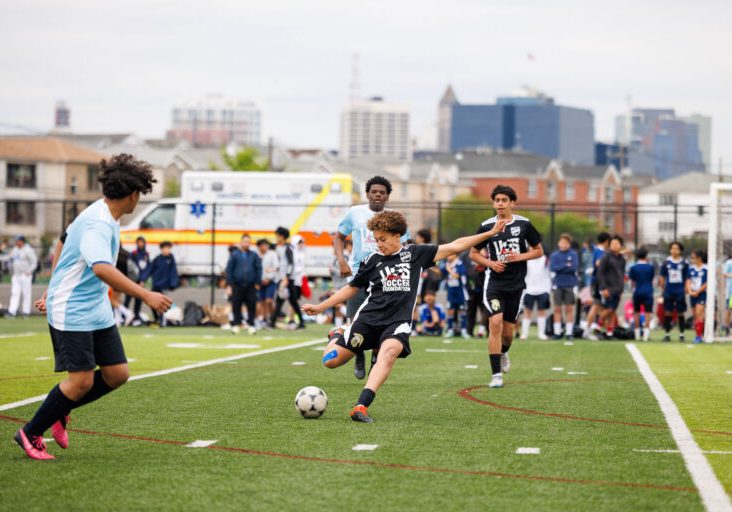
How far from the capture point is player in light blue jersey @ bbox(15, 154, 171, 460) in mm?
7309

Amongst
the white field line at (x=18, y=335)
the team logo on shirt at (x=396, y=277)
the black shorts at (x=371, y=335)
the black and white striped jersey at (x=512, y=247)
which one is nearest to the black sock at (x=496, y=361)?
the black and white striped jersey at (x=512, y=247)

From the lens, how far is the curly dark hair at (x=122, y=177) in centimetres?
739

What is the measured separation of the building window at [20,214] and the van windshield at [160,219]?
42.9 meters

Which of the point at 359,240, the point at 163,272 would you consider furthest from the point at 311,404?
the point at 163,272

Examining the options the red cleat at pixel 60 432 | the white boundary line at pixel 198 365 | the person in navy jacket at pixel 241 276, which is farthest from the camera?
the person in navy jacket at pixel 241 276

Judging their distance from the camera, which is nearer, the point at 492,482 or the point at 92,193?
the point at 492,482

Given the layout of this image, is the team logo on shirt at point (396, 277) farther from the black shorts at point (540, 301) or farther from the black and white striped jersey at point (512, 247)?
the black shorts at point (540, 301)

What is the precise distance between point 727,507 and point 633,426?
3.18 meters

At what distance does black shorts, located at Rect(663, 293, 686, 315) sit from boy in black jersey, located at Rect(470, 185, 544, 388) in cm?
1107

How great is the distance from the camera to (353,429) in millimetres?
8953

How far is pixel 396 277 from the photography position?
377 inches

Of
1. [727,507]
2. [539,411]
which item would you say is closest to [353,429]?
[539,411]

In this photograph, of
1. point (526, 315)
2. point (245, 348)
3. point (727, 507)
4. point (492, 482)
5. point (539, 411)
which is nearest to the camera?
point (727, 507)

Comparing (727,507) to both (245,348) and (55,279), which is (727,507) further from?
(245,348)
